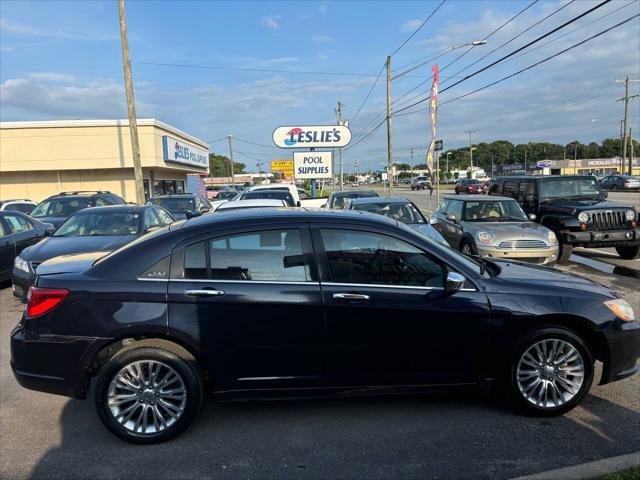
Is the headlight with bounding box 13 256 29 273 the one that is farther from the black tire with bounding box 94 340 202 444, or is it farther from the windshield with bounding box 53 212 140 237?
the black tire with bounding box 94 340 202 444

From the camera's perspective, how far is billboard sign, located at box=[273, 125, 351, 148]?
2222 cm

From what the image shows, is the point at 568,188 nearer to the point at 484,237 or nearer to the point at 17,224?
the point at 484,237

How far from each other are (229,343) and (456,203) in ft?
30.4

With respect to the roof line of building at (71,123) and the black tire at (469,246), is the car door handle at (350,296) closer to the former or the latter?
the black tire at (469,246)

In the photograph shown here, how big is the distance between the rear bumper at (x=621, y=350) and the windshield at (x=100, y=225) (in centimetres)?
709

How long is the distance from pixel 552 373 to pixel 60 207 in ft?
43.1

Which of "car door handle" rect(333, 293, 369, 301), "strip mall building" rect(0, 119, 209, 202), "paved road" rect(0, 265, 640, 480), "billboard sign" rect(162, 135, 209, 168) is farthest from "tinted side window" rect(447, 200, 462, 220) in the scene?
"billboard sign" rect(162, 135, 209, 168)

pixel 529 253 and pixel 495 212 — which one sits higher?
pixel 495 212

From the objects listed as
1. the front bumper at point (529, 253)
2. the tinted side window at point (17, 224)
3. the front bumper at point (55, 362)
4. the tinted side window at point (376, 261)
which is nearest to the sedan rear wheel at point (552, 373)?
the tinted side window at point (376, 261)

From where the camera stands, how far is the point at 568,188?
40.1 feet

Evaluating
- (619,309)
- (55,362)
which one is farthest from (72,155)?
(619,309)

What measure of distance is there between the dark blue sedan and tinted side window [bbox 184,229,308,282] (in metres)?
3.66

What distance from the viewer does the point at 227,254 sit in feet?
12.2

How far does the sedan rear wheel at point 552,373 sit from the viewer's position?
3.78 m
